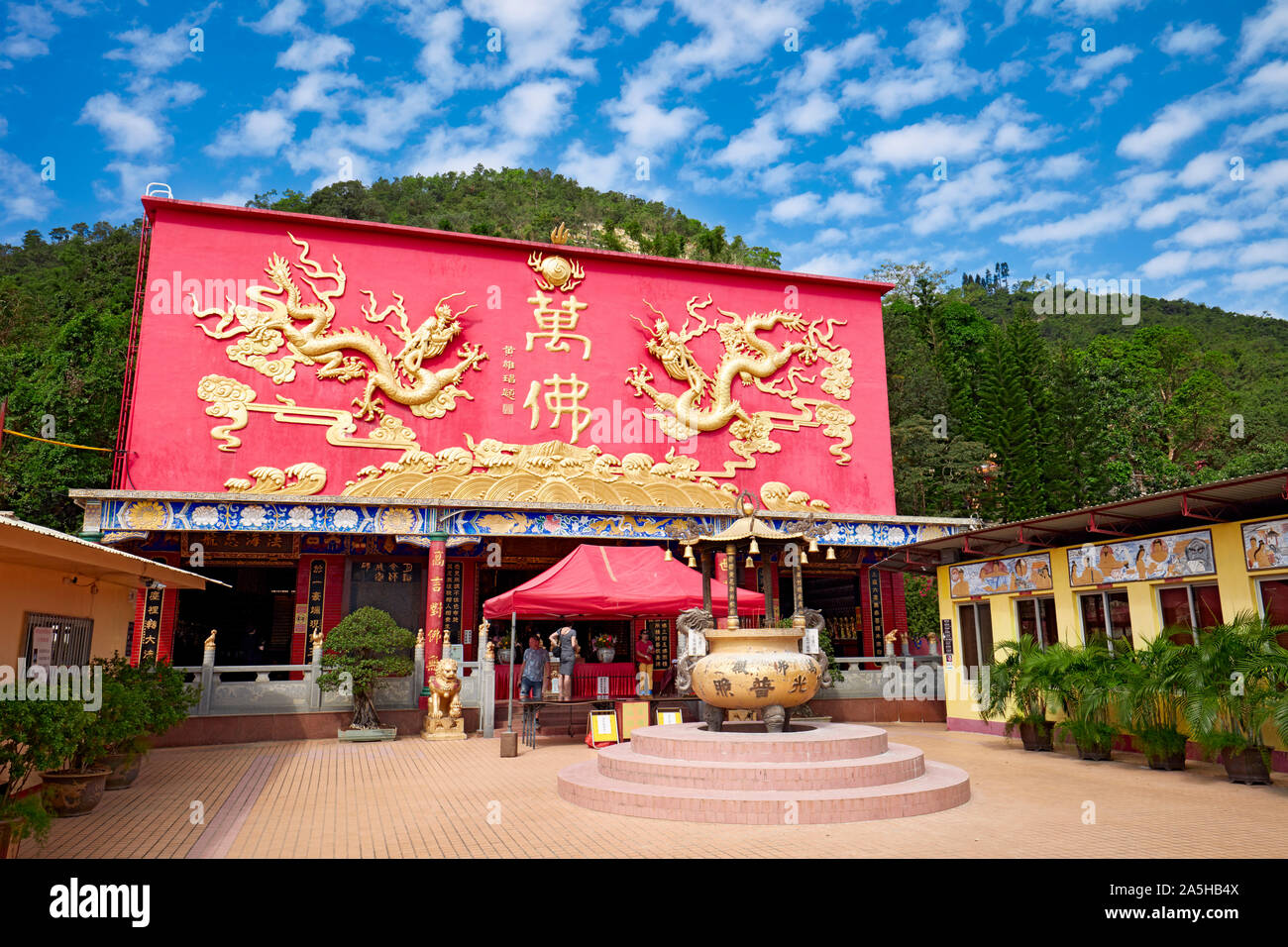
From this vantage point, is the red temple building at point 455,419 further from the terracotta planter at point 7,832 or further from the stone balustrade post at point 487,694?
the terracotta planter at point 7,832

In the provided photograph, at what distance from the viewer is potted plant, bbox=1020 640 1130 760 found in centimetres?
1039

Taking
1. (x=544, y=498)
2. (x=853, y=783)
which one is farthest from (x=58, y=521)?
(x=853, y=783)

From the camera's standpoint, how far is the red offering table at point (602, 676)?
15.5 m

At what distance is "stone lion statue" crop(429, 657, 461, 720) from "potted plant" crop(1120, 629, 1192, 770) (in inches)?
368

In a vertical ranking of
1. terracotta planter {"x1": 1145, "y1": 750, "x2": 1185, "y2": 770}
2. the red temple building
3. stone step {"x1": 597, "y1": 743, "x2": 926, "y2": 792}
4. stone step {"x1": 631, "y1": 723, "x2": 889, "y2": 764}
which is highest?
the red temple building

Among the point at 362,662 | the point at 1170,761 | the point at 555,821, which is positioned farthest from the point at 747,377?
the point at 555,821

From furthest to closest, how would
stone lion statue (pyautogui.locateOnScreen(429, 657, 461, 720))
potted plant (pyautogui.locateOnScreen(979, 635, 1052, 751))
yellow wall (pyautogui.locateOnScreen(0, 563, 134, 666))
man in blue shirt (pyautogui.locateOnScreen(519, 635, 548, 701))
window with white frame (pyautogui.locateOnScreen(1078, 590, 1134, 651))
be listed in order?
man in blue shirt (pyautogui.locateOnScreen(519, 635, 548, 701)) → stone lion statue (pyautogui.locateOnScreen(429, 657, 461, 720)) → potted plant (pyautogui.locateOnScreen(979, 635, 1052, 751)) → window with white frame (pyautogui.locateOnScreen(1078, 590, 1134, 651)) → yellow wall (pyautogui.locateOnScreen(0, 563, 134, 666))

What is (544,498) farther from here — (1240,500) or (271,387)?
(1240,500)

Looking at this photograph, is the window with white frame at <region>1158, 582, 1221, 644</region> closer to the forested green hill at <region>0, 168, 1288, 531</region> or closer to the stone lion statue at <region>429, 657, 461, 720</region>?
the stone lion statue at <region>429, 657, 461, 720</region>

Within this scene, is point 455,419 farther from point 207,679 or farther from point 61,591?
point 61,591

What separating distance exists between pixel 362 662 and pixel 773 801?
8.50 metres

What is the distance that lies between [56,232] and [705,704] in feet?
162

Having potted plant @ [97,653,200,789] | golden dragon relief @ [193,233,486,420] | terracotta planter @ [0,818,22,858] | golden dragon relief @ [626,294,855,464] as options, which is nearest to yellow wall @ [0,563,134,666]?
potted plant @ [97,653,200,789]

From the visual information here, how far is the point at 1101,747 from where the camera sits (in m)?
10.9
